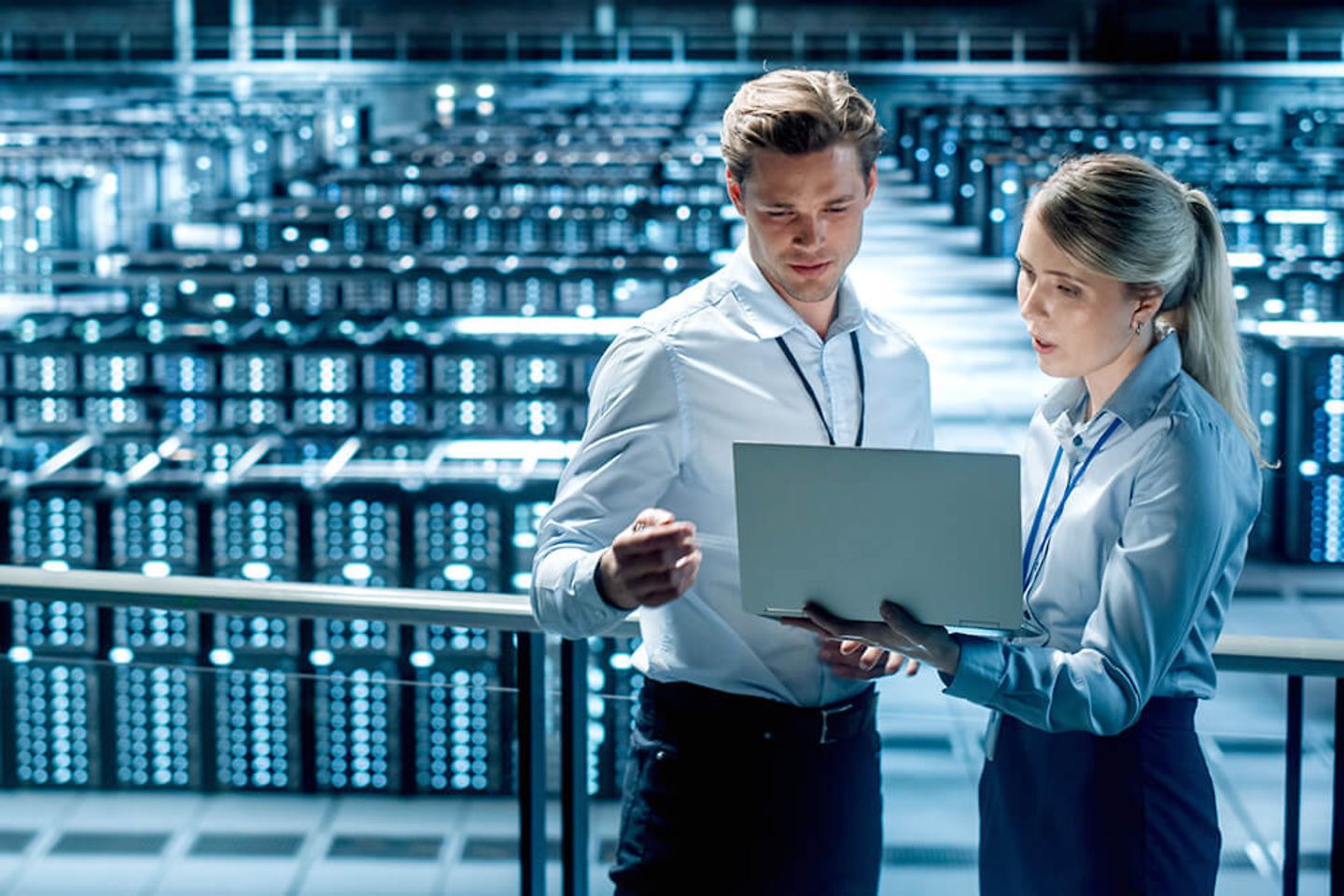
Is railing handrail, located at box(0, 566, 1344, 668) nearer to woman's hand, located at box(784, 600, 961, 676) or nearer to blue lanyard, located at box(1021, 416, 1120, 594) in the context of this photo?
blue lanyard, located at box(1021, 416, 1120, 594)

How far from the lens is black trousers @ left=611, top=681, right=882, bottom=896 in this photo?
5.49 feet

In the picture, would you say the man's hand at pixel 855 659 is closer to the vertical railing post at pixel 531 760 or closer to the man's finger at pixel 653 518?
the man's finger at pixel 653 518

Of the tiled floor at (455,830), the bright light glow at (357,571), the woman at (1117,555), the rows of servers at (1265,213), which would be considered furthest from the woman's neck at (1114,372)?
the bright light glow at (357,571)

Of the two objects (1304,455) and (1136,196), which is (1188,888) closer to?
(1136,196)

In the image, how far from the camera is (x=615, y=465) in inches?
64.1

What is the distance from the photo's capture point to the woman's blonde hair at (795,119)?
5.23 feet

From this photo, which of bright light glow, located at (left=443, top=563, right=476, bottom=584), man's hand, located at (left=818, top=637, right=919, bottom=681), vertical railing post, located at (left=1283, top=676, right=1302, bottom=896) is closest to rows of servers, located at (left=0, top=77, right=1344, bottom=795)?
bright light glow, located at (left=443, top=563, right=476, bottom=584)

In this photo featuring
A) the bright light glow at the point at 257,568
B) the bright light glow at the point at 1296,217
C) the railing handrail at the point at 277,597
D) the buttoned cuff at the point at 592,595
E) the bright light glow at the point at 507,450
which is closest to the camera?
the buttoned cuff at the point at 592,595

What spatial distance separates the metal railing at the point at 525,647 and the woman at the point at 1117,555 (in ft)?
1.43

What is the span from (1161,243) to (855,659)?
508mm

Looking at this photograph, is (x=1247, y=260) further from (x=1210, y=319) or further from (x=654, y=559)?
(x=654, y=559)

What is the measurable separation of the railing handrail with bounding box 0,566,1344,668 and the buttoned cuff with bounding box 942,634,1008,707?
1.83ft

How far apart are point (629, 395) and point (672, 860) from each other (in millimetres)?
496

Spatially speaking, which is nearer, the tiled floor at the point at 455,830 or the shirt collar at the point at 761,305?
the shirt collar at the point at 761,305
